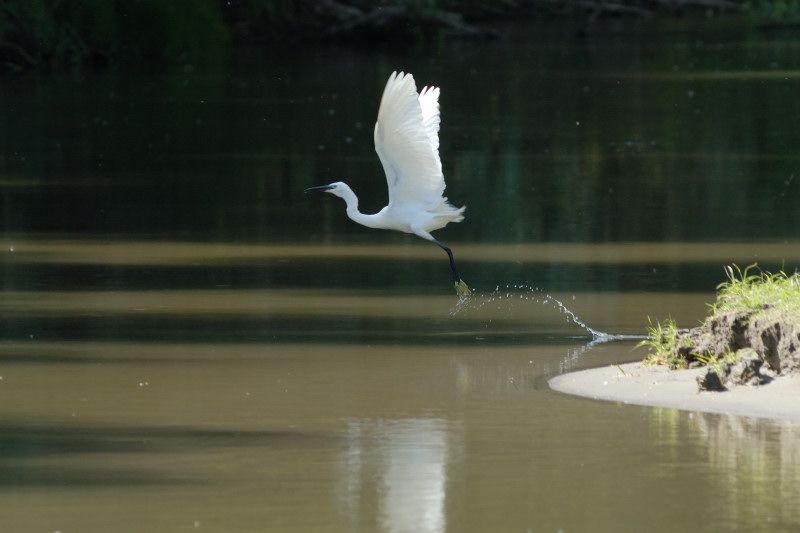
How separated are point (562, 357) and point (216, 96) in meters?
29.1

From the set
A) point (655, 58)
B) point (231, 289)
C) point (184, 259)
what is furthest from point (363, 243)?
point (655, 58)

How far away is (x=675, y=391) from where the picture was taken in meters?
10.2

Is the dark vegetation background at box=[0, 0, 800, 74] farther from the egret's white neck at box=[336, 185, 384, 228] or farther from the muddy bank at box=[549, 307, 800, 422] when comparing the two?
the muddy bank at box=[549, 307, 800, 422]

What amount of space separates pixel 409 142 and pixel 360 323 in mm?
1202

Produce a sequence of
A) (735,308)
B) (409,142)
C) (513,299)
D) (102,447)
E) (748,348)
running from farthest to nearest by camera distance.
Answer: (513,299) < (409,142) < (735,308) < (748,348) < (102,447)

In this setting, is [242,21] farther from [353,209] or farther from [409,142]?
[409,142]

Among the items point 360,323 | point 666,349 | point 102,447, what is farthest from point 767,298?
point 360,323

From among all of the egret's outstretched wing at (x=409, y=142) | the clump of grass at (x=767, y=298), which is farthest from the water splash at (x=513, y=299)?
the clump of grass at (x=767, y=298)

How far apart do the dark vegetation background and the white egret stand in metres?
28.6

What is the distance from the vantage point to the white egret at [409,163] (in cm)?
1280

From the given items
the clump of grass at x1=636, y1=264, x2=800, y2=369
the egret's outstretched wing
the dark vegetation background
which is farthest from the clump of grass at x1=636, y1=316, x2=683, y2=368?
A: the dark vegetation background

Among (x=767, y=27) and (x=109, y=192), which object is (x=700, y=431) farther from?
(x=767, y=27)

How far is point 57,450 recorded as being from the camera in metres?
9.29

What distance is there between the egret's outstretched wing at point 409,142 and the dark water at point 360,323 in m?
0.80
